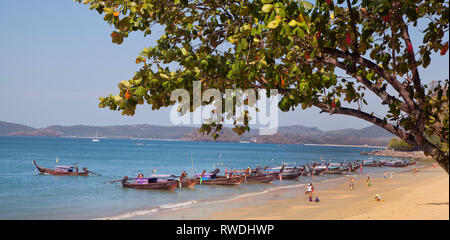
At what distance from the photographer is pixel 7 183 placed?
52.2 meters

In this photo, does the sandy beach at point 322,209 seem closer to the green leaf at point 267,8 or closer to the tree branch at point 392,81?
the tree branch at point 392,81

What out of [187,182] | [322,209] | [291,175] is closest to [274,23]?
[322,209]

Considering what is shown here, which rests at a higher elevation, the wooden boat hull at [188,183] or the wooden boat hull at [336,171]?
the wooden boat hull at [188,183]

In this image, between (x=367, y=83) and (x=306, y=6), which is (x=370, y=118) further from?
(x=306, y=6)

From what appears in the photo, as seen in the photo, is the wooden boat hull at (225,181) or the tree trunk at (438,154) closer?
the tree trunk at (438,154)

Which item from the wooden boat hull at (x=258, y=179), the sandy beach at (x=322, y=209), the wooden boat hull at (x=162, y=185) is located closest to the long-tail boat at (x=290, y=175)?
the wooden boat hull at (x=258, y=179)

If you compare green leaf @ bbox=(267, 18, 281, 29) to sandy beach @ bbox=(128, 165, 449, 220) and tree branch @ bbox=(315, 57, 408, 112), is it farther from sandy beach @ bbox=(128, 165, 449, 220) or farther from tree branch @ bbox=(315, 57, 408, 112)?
sandy beach @ bbox=(128, 165, 449, 220)

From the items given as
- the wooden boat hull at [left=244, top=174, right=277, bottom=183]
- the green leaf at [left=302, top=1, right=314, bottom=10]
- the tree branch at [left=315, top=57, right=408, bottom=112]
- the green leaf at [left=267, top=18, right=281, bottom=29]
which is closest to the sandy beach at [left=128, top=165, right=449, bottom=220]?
the wooden boat hull at [left=244, top=174, right=277, bottom=183]

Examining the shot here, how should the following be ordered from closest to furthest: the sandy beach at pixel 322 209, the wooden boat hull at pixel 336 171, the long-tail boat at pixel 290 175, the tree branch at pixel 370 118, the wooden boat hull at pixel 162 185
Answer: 1. the tree branch at pixel 370 118
2. the sandy beach at pixel 322 209
3. the wooden boat hull at pixel 162 185
4. the long-tail boat at pixel 290 175
5. the wooden boat hull at pixel 336 171

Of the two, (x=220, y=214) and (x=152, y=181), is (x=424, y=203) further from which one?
(x=152, y=181)

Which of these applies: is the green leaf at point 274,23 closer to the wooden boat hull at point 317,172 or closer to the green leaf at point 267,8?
the green leaf at point 267,8

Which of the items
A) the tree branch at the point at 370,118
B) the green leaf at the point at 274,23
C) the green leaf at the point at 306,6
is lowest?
the tree branch at the point at 370,118

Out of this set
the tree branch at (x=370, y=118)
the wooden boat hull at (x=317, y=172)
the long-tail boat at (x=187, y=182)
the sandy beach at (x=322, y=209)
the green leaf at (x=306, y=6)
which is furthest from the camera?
the wooden boat hull at (x=317, y=172)
